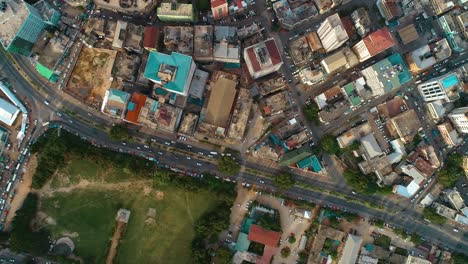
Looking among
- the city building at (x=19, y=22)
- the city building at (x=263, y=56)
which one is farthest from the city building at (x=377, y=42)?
the city building at (x=19, y=22)

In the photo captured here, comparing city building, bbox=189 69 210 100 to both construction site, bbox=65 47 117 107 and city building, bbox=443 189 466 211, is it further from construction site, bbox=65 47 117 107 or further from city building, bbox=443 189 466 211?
city building, bbox=443 189 466 211

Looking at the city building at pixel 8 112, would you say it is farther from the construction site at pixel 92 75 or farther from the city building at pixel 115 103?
the city building at pixel 115 103

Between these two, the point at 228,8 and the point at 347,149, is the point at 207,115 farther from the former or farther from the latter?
the point at 347,149

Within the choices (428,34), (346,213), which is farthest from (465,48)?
(346,213)

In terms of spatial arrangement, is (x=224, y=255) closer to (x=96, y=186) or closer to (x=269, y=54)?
(x=96, y=186)

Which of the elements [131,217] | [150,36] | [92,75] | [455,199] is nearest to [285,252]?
[131,217]

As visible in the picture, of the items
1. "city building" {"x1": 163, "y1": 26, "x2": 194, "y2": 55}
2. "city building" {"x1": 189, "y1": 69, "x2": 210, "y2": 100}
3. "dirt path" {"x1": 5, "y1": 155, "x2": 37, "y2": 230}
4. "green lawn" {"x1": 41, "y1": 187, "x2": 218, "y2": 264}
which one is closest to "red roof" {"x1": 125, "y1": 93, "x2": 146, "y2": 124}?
"city building" {"x1": 189, "y1": 69, "x2": 210, "y2": 100}

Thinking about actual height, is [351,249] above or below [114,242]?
above
